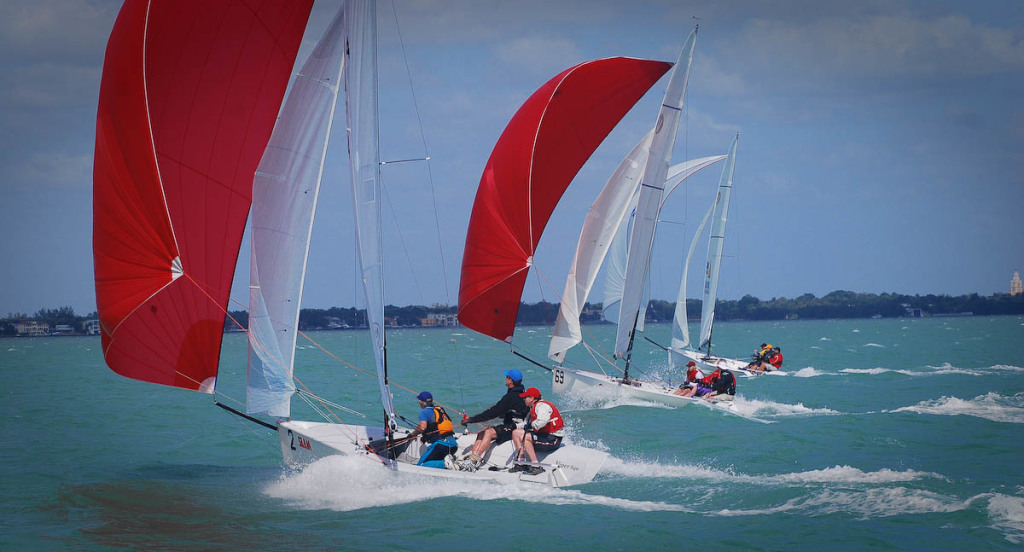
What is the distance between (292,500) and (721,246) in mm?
26050

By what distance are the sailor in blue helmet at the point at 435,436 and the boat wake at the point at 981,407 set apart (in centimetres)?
1141

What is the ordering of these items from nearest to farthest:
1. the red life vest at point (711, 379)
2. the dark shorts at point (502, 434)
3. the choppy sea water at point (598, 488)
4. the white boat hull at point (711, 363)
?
the choppy sea water at point (598, 488) → the dark shorts at point (502, 434) → the red life vest at point (711, 379) → the white boat hull at point (711, 363)

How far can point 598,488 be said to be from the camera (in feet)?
37.9

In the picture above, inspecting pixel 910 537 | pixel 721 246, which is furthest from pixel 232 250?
pixel 721 246

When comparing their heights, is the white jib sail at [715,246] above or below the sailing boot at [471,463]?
above

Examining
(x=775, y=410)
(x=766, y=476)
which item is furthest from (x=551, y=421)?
(x=775, y=410)

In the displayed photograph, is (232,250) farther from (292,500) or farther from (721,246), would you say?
(721,246)

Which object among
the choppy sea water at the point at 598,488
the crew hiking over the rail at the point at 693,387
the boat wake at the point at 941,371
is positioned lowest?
the choppy sea water at the point at 598,488

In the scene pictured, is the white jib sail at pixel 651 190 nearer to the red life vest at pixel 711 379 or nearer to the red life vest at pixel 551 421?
the red life vest at pixel 711 379

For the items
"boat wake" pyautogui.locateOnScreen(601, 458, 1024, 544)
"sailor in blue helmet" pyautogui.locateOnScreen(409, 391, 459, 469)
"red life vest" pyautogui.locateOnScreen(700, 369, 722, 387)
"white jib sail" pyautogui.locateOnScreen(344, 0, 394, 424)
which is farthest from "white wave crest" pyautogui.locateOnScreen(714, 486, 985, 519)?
"red life vest" pyautogui.locateOnScreen(700, 369, 722, 387)

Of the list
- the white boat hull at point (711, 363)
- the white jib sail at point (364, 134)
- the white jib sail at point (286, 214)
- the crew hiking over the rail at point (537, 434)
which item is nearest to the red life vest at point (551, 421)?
the crew hiking over the rail at point (537, 434)

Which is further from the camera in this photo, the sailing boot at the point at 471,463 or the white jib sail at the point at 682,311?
the white jib sail at the point at 682,311

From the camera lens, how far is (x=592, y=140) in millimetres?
20938

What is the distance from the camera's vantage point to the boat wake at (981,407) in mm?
17781
